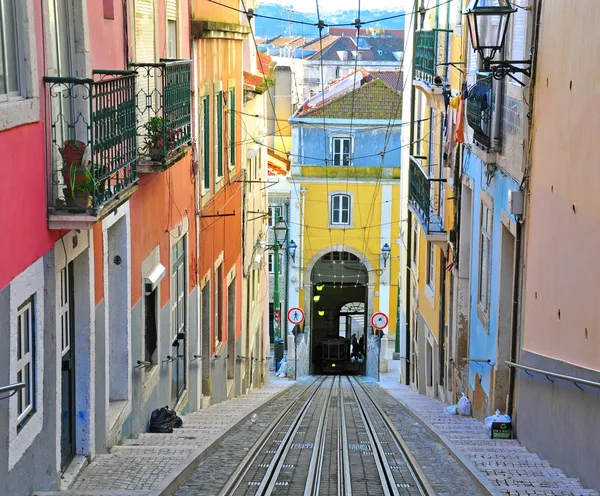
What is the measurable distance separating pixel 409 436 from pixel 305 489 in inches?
130

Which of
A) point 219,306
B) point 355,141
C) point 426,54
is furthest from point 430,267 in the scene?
Answer: point 355,141

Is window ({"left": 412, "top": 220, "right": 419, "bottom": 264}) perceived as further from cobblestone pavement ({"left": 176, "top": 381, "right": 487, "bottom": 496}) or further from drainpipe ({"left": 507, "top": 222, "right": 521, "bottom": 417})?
drainpipe ({"left": 507, "top": 222, "right": 521, "bottom": 417})

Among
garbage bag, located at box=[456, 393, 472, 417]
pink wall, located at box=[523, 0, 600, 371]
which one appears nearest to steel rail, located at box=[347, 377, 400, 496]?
garbage bag, located at box=[456, 393, 472, 417]

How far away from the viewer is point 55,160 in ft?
22.2

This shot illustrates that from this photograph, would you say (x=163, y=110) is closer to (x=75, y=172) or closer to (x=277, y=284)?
(x=75, y=172)

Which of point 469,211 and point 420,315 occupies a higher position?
point 469,211

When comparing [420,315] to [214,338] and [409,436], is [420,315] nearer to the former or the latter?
[214,338]

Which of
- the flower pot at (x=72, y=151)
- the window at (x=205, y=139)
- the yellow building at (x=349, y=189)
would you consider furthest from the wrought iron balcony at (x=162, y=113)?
the yellow building at (x=349, y=189)

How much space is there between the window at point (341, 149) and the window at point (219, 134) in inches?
803

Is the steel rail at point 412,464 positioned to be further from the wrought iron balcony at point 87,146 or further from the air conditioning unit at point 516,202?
the wrought iron balcony at point 87,146

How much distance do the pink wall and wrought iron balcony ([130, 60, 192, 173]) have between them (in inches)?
138

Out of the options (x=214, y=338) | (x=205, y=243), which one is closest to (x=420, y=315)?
(x=214, y=338)

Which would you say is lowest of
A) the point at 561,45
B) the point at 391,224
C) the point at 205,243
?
the point at 391,224

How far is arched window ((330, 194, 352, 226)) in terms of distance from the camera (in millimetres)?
37750
